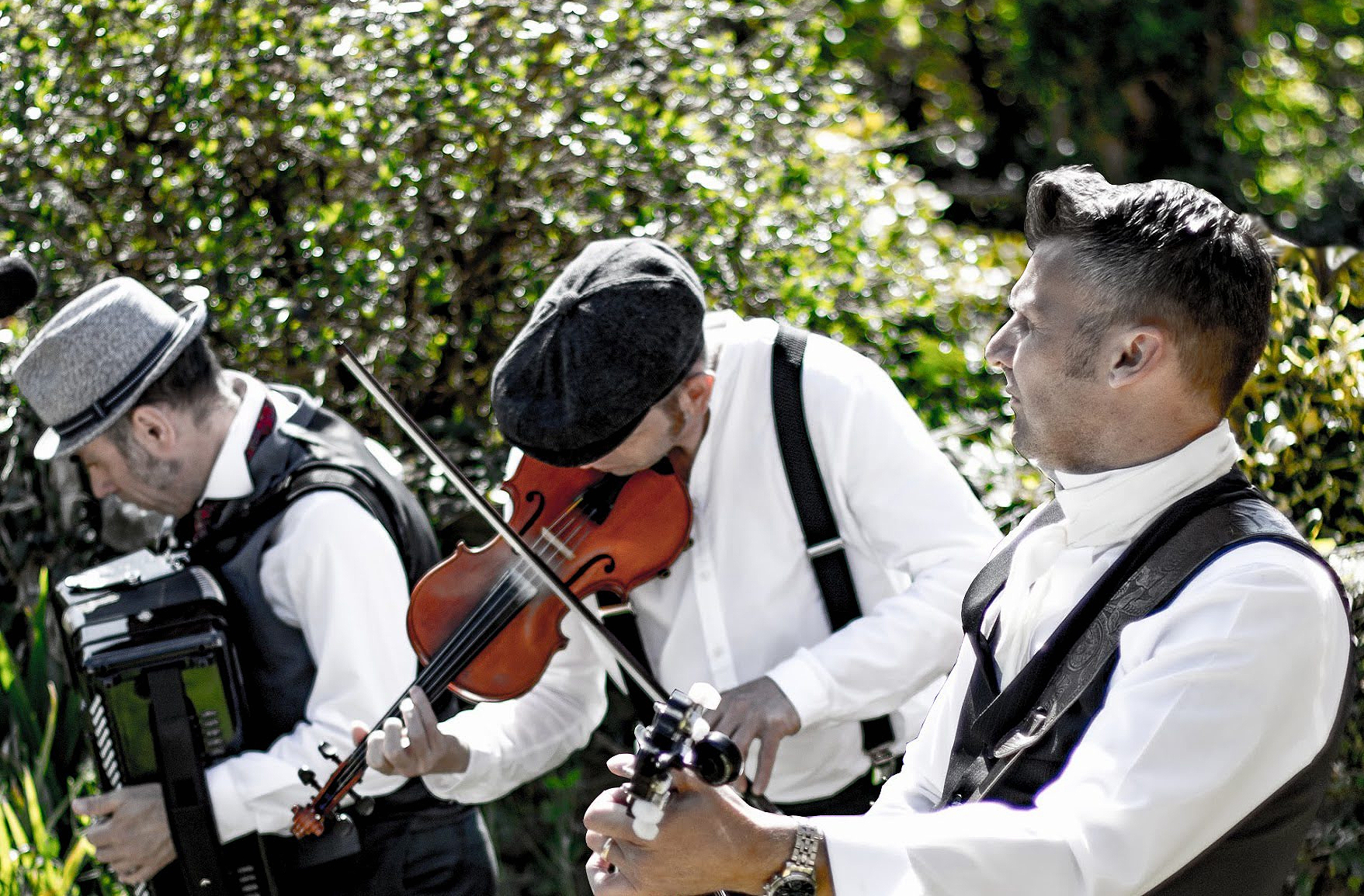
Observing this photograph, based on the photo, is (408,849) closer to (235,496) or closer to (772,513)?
(235,496)

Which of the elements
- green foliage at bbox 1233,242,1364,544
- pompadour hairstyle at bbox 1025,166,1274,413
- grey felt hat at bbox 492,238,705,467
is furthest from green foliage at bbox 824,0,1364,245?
pompadour hairstyle at bbox 1025,166,1274,413

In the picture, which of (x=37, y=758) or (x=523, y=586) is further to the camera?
(x=37, y=758)

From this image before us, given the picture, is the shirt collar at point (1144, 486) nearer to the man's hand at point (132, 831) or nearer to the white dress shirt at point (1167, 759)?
the white dress shirt at point (1167, 759)

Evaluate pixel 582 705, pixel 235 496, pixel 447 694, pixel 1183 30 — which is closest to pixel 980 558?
pixel 582 705

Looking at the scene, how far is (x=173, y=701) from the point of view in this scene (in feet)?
8.35

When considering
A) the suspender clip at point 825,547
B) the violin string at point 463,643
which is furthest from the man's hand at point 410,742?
the suspender clip at point 825,547

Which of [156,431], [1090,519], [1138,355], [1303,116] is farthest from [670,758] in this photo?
[1303,116]

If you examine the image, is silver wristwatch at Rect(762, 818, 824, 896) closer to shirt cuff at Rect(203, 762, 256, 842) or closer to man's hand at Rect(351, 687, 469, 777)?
man's hand at Rect(351, 687, 469, 777)

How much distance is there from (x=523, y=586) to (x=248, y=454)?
0.68 metres

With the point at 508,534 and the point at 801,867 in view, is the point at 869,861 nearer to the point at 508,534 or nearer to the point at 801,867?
the point at 801,867

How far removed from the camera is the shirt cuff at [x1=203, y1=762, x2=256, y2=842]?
8.34ft

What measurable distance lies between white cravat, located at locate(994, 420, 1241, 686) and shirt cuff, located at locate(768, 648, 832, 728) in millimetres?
547

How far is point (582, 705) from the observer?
2.67m

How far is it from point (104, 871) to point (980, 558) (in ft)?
7.14
